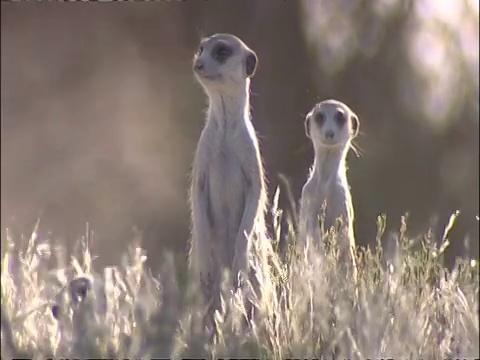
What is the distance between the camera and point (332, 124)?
5.80 meters

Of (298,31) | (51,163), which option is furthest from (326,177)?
(51,163)

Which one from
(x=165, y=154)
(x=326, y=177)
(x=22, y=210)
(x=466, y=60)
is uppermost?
(x=466, y=60)

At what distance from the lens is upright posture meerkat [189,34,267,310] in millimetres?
4695

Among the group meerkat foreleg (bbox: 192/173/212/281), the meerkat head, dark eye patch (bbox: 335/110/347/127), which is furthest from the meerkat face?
dark eye patch (bbox: 335/110/347/127)

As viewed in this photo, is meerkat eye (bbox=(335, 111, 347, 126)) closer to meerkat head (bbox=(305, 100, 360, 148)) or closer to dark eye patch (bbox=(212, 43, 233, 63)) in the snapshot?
meerkat head (bbox=(305, 100, 360, 148))

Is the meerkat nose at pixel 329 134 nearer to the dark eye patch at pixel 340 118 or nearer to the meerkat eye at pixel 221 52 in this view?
the dark eye patch at pixel 340 118

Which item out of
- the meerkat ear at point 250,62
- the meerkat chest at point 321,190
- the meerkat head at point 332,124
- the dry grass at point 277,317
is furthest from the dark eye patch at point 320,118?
the dry grass at point 277,317

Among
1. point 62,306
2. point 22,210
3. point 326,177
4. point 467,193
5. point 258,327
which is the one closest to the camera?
point 62,306

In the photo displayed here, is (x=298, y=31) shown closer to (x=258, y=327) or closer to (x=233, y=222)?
(x=233, y=222)

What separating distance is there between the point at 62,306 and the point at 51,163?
6748 mm

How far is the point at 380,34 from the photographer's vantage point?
9461 millimetres

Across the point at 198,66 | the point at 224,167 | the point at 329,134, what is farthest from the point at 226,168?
the point at 329,134

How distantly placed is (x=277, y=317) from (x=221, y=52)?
1.58m

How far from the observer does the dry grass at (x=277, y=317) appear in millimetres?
2555
